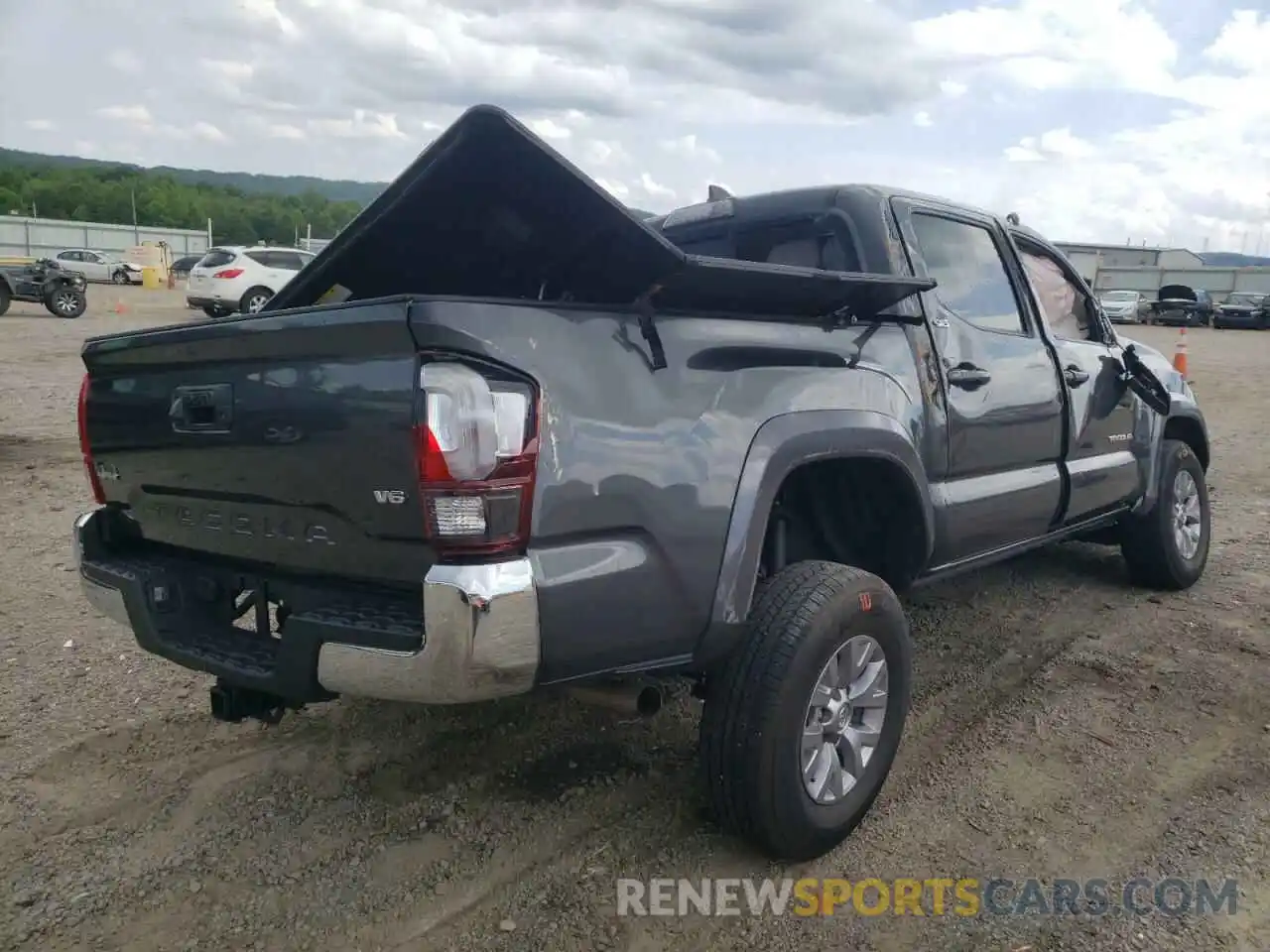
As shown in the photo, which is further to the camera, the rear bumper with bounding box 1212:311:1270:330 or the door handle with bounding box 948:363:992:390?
the rear bumper with bounding box 1212:311:1270:330

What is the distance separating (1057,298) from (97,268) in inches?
1837

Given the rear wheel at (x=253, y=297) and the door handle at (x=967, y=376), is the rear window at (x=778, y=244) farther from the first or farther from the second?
the rear wheel at (x=253, y=297)

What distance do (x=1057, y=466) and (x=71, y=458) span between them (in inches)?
292

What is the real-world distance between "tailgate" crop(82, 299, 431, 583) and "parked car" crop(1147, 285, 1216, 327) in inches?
1501

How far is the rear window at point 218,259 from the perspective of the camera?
1963cm

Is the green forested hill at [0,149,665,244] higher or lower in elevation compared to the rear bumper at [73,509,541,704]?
higher

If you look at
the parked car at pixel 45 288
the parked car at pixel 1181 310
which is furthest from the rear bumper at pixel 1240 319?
the parked car at pixel 45 288

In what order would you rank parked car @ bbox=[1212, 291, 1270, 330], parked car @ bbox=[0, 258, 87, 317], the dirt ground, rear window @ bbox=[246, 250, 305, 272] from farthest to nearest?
parked car @ bbox=[1212, 291, 1270, 330], parked car @ bbox=[0, 258, 87, 317], rear window @ bbox=[246, 250, 305, 272], the dirt ground

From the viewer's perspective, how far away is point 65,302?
21.0m

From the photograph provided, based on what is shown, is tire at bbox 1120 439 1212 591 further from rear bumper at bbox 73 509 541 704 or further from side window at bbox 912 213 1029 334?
rear bumper at bbox 73 509 541 704

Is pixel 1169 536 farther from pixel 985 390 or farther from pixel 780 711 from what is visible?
pixel 780 711

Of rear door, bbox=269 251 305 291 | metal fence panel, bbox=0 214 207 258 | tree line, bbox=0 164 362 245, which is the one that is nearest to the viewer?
rear door, bbox=269 251 305 291

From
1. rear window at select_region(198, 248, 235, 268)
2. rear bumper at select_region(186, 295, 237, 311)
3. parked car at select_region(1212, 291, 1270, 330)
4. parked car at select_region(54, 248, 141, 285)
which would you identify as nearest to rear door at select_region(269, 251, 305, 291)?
rear window at select_region(198, 248, 235, 268)

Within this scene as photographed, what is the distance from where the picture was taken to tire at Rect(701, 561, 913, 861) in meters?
2.51
